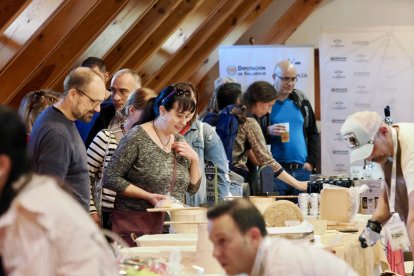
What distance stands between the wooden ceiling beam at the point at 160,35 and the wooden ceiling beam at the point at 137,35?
0.36 metres

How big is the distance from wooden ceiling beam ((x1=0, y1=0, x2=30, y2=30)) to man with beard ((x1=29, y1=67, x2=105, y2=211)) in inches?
51.0

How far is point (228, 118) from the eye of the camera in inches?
247

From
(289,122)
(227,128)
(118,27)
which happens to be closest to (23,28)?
(227,128)

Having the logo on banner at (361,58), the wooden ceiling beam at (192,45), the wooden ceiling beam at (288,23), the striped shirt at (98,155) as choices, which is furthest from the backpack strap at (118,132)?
the wooden ceiling beam at (288,23)

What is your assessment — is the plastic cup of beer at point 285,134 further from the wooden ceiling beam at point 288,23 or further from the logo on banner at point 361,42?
the wooden ceiling beam at point 288,23

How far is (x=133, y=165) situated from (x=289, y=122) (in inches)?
133

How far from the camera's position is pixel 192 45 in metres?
10.1

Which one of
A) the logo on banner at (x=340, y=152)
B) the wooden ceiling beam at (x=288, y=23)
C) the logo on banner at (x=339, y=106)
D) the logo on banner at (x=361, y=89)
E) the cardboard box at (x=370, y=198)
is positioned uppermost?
the wooden ceiling beam at (x=288, y=23)

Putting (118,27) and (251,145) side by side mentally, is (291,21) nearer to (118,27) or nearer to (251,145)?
(118,27)

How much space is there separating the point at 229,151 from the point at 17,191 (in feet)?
14.3

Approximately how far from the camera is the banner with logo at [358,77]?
31.9ft

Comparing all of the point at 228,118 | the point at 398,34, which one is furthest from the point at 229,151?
the point at 398,34

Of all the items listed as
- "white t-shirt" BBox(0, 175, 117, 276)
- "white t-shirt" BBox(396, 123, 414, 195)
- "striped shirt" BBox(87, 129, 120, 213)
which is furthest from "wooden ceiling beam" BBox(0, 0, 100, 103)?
"white t-shirt" BBox(0, 175, 117, 276)

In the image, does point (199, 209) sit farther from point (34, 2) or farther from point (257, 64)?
point (257, 64)
